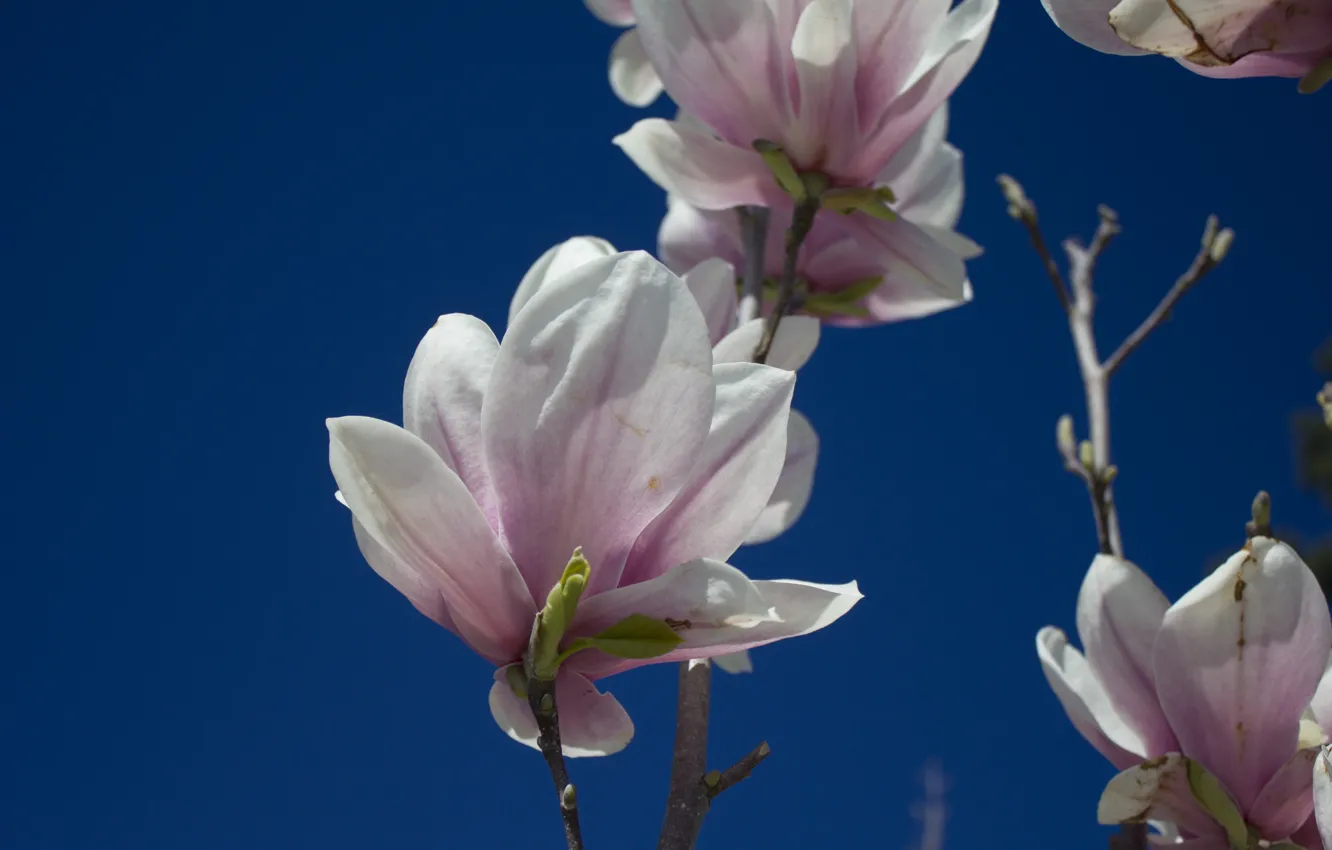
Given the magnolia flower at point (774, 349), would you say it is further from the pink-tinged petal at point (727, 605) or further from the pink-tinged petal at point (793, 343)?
the pink-tinged petal at point (727, 605)

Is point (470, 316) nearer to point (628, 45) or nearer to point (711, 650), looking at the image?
point (711, 650)

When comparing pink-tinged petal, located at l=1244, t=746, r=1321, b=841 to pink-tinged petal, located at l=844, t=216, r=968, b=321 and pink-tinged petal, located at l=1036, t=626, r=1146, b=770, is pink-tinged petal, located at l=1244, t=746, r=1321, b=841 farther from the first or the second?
pink-tinged petal, located at l=844, t=216, r=968, b=321

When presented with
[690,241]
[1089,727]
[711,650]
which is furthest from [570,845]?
[690,241]

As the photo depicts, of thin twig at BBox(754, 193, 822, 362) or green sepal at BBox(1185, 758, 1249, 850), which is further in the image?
thin twig at BBox(754, 193, 822, 362)

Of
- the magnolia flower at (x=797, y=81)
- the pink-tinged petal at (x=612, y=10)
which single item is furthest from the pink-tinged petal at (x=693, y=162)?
the pink-tinged petal at (x=612, y=10)

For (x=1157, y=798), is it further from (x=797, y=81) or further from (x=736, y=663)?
(x=797, y=81)

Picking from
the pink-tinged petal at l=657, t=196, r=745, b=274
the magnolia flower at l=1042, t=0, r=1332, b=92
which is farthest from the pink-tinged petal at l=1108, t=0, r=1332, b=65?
the pink-tinged petal at l=657, t=196, r=745, b=274

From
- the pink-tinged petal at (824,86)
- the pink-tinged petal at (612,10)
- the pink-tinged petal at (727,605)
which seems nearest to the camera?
the pink-tinged petal at (727,605)
